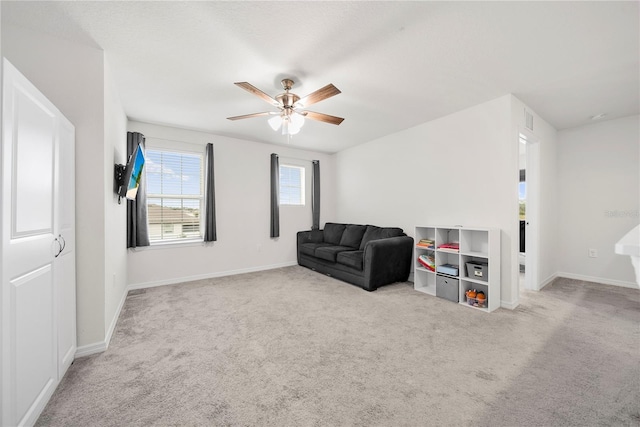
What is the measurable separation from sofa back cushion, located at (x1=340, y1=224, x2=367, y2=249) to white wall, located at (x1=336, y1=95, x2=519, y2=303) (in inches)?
12.5

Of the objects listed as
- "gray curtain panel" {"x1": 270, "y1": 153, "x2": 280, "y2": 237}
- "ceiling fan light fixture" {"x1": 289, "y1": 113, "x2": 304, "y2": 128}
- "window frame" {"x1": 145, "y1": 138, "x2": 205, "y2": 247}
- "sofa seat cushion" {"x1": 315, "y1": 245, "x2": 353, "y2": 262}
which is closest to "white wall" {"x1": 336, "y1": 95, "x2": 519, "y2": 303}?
"sofa seat cushion" {"x1": 315, "y1": 245, "x2": 353, "y2": 262}

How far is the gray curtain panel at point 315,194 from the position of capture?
5.57 m

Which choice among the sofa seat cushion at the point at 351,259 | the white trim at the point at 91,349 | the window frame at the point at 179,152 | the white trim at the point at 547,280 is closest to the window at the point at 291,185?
the window frame at the point at 179,152

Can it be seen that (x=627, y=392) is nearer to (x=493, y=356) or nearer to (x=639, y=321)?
(x=493, y=356)

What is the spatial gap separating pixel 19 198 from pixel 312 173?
15.3 ft

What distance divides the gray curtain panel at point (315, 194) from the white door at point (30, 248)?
4.15 metres

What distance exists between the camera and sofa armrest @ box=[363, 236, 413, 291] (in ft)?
11.7

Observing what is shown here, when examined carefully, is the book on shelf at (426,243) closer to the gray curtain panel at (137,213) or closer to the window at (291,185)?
the window at (291,185)

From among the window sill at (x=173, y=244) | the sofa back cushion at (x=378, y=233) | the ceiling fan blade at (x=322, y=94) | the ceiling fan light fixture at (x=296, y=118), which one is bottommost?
the window sill at (x=173, y=244)

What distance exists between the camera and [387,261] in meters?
3.71

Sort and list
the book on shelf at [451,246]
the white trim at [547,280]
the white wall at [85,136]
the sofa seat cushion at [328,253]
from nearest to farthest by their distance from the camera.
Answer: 1. the white wall at [85,136]
2. the book on shelf at [451,246]
3. the white trim at [547,280]
4. the sofa seat cushion at [328,253]

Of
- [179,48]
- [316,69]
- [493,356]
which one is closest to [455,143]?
[316,69]

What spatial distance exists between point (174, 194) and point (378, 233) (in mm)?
3538

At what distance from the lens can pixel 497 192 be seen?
3.09 m
